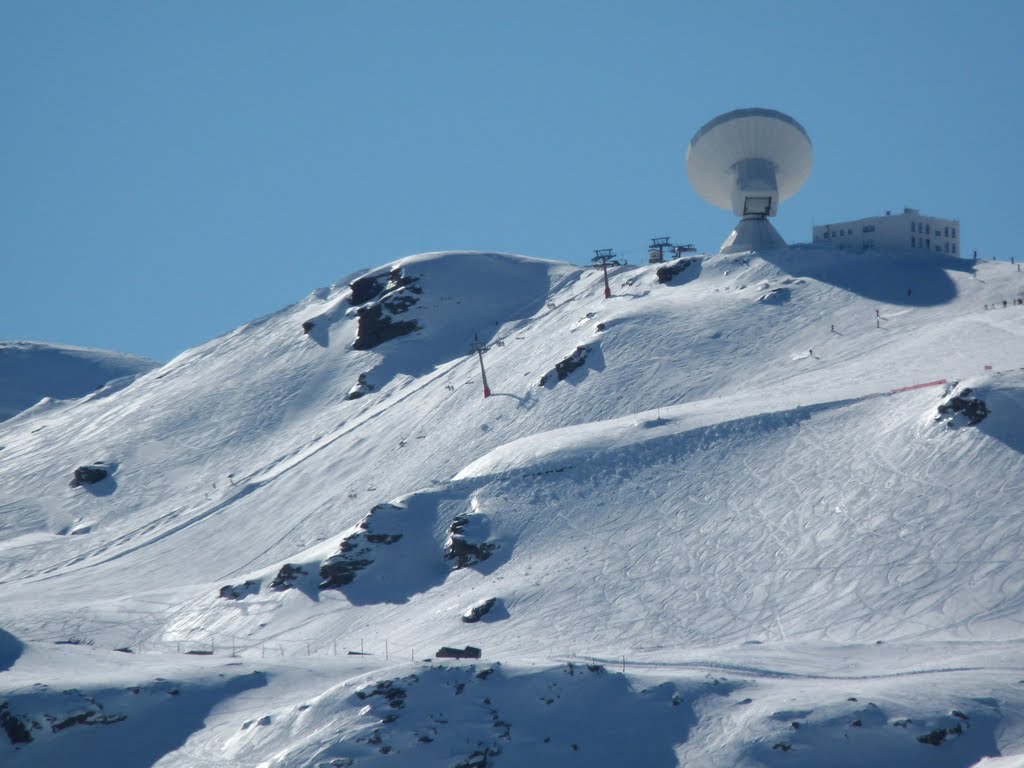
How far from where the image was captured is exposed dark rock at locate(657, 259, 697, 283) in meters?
87.4

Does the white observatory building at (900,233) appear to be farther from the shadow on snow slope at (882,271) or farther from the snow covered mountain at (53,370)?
the snow covered mountain at (53,370)

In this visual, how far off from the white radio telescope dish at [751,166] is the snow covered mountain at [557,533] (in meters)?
3.88

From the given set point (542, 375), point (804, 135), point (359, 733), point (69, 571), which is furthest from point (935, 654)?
point (804, 135)

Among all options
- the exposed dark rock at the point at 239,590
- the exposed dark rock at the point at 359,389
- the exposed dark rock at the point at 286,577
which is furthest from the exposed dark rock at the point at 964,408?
the exposed dark rock at the point at 359,389

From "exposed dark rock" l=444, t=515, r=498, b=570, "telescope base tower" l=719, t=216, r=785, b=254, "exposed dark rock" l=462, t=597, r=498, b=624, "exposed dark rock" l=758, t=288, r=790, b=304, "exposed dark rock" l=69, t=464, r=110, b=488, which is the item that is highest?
"telescope base tower" l=719, t=216, r=785, b=254

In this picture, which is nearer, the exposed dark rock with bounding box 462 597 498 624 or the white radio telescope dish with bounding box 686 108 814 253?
the exposed dark rock with bounding box 462 597 498 624

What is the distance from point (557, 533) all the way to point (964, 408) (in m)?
16.1

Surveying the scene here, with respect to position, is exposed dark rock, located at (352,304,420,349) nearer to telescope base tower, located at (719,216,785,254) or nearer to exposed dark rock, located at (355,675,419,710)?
telescope base tower, located at (719,216,785,254)

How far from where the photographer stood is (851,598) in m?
43.0

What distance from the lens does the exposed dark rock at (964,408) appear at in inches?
1977

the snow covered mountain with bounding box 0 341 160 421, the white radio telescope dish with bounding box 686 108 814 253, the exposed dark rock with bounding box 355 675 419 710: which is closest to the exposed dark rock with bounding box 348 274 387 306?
the white radio telescope dish with bounding box 686 108 814 253

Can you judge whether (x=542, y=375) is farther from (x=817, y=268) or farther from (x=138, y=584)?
(x=138, y=584)

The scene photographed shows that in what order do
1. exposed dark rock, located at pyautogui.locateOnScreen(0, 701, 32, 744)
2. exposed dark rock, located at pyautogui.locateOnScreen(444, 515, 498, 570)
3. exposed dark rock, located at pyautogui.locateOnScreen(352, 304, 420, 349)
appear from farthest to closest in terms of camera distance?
exposed dark rock, located at pyautogui.locateOnScreen(352, 304, 420, 349), exposed dark rock, located at pyautogui.locateOnScreen(444, 515, 498, 570), exposed dark rock, located at pyautogui.locateOnScreen(0, 701, 32, 744)

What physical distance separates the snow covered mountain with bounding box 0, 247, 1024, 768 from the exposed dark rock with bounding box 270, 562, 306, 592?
9cm
